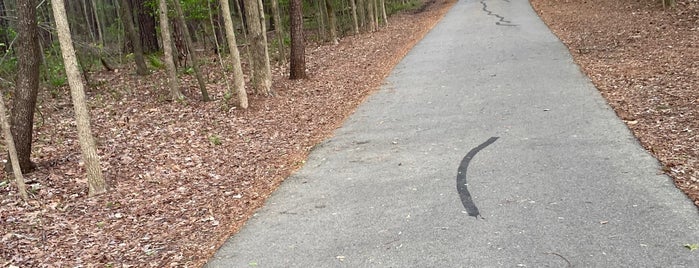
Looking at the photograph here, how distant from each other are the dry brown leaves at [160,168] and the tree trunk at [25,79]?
482mm

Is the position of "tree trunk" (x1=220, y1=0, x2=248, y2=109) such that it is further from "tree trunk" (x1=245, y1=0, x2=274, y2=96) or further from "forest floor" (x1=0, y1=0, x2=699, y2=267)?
"tree trunk" (x1=245, y1=0, x2=274, y2=96)

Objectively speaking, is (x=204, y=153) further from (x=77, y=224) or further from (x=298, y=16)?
(x=298, y=16)

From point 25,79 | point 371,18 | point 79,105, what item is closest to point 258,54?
point 25,79

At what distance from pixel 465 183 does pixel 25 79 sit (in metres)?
6.49

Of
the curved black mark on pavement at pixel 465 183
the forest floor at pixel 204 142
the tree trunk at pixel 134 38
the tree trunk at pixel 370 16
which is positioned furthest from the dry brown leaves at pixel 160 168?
the tree trunk at pixel 370 16

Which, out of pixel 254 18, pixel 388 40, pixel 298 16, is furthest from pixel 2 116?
pixel 388 40

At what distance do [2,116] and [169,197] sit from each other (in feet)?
7.86

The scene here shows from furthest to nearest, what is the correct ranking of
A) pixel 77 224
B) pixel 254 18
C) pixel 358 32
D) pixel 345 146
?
pixel 358 32 < pixel 254 18 < pixel 345 146 < pixel 77 224

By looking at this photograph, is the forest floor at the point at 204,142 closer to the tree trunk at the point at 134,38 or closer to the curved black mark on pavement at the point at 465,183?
the tree trunk at the point at 134,38

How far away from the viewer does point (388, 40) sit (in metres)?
21.5

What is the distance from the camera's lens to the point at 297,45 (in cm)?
1473

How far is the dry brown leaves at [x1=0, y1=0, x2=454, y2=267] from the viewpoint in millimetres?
5633

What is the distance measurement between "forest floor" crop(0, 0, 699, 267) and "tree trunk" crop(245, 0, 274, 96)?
38cm

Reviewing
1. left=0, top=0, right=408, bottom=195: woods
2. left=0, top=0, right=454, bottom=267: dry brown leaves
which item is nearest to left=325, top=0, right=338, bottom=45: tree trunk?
left=0, top=0, right=408, bottom=195: woods
